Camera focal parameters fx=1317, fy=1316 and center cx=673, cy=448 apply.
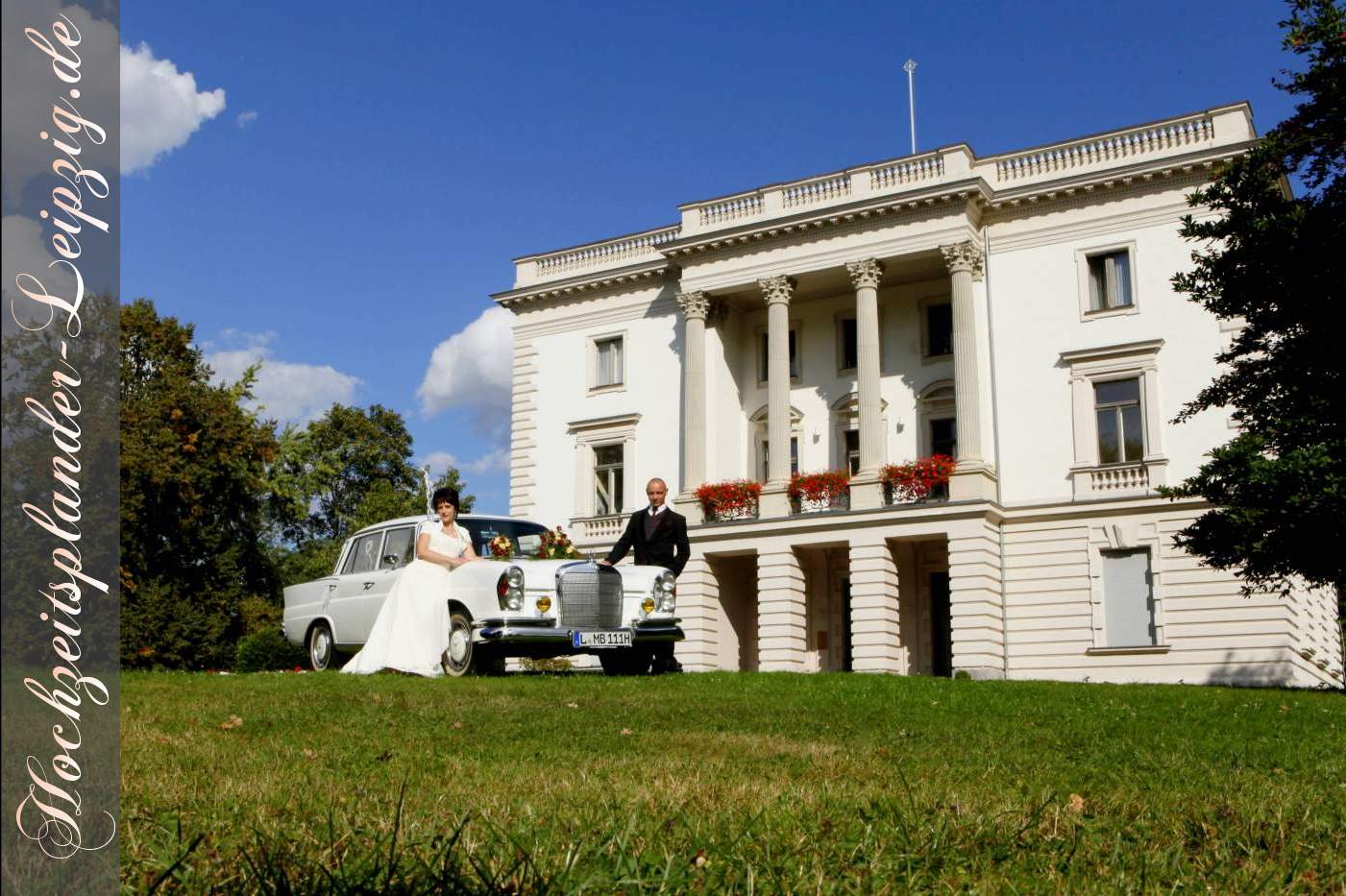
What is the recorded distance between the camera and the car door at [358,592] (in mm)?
17609

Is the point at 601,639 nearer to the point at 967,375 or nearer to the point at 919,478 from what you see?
the point at 919,478

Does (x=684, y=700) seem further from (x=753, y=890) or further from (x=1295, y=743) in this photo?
(x=753, y=890)

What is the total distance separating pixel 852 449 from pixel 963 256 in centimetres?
662

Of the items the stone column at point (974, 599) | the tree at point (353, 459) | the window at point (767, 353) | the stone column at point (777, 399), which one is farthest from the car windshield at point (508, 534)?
the tree at point (353, 459)

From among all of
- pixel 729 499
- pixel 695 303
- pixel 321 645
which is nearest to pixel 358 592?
pixel 321 645

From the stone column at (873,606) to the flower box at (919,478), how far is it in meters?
1.45

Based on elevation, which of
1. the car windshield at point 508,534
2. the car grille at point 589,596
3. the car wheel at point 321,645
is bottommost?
the car wheel at point 321,645

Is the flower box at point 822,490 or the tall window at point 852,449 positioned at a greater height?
the tall window at point 852,449

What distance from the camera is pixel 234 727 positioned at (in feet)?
27.3

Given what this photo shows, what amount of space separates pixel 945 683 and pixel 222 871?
13.6 metres

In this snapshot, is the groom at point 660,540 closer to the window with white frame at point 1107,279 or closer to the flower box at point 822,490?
the flower box at point 822,490

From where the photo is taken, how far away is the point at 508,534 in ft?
57.0

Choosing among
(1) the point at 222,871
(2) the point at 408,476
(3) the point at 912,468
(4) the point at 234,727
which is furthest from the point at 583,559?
(2) the point at 408,476

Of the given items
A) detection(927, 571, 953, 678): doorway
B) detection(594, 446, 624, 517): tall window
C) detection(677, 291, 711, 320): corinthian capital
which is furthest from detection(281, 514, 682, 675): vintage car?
detection(594, 446, 624, 517): tall window
